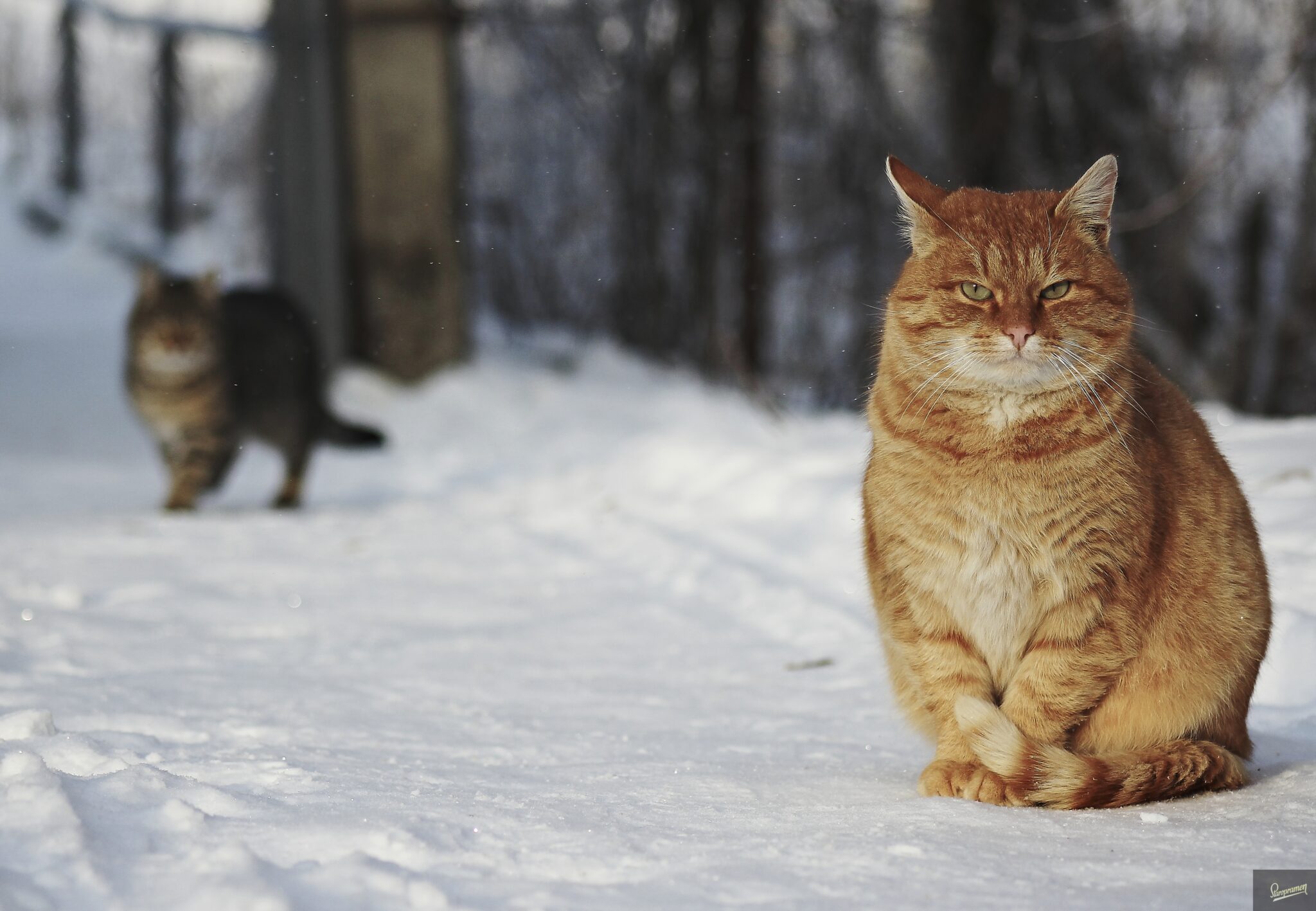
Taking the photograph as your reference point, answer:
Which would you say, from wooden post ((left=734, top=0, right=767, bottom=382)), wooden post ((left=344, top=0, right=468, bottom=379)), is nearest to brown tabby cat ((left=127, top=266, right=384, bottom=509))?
wooden post ((left=344, top=0, right=468, bottom=379))

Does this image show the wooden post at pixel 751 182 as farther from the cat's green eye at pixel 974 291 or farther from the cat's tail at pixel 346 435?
the cat's green eye at pixel 974 291

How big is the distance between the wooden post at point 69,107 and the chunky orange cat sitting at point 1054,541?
9.54 metres

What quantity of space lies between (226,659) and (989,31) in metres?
5.16

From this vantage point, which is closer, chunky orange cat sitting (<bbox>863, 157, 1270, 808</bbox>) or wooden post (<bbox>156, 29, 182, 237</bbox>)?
chunky orange cat sitting (<bbox>863, 157, 1270, 808</bbox>)

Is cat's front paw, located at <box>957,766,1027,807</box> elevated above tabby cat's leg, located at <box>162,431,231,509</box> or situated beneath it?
elevated above

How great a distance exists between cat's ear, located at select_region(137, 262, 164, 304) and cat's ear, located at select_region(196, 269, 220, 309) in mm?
164

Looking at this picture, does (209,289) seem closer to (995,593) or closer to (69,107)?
(995,593)

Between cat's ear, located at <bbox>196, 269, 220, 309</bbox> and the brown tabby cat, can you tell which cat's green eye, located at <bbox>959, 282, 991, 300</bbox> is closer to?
the brown tabby cat

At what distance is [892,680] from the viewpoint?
2.36m

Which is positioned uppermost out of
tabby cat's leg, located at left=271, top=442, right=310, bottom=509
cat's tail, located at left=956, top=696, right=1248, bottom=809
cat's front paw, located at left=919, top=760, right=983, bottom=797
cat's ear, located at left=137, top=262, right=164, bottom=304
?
cat's ear, located at left=137, top=262, right=164, bottom=304

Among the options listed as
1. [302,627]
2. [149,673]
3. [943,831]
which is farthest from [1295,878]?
[302,627]

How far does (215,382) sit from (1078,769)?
15.3 ft

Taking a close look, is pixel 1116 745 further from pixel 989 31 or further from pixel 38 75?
pixel 38 75

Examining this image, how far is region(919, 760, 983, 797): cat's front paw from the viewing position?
2.01 meters
